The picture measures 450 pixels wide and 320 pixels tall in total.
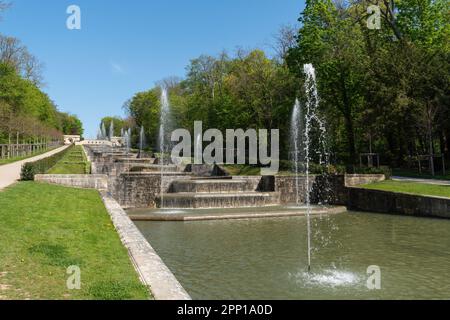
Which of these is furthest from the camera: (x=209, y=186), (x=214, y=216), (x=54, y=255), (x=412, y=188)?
(x=209, y=186)

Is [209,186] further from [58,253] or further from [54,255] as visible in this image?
[54,255]

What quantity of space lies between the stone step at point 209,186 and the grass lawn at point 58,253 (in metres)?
12.3

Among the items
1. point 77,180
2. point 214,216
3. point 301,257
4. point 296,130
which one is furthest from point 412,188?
point 296,130

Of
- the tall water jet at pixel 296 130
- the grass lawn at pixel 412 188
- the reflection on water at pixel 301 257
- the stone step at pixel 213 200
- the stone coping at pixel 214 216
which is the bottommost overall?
the reflection on water at pixel 301 257

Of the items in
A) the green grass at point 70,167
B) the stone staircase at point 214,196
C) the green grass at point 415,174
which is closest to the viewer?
the stone staircase at point 214,196

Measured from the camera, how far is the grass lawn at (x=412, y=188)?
21.6 metres

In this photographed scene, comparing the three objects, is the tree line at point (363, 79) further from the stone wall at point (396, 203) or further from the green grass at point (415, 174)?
the stone wall at point (396, 203)

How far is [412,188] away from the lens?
77.0 feet

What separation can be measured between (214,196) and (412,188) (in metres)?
11.7

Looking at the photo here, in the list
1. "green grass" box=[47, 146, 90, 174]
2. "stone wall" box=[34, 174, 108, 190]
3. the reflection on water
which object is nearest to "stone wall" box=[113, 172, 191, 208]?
"stone wall" box=[34, 174, 108, 190]

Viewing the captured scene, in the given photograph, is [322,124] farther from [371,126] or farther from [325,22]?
[325,22]

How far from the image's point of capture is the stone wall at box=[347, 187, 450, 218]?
66.5 feet

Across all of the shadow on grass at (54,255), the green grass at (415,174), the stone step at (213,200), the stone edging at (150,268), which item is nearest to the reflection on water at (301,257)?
the stone edging at (150,268)
